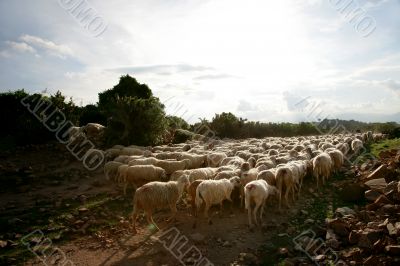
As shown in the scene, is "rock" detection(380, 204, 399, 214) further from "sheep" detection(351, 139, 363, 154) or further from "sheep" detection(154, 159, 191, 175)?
"sheep" detection(351, 139, 363, 154)

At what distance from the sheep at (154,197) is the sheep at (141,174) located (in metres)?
3.20

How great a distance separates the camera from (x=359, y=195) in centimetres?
1293

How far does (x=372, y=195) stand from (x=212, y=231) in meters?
5.95

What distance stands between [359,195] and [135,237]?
842cm

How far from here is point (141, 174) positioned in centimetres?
1402

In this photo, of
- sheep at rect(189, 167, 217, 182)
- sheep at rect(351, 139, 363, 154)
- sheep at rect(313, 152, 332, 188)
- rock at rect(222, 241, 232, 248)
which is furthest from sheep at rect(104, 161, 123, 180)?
sheep at rect(351, 139, 363, 154)

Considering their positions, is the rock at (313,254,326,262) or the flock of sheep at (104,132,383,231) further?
the flock of sheep at (104,132,383,231)

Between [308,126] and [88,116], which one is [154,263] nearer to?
[88,116]

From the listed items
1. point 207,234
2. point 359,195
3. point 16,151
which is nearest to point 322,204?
point 359,195

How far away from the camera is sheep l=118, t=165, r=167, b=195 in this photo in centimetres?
1402

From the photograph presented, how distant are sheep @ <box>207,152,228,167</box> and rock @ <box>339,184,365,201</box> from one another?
5852mm

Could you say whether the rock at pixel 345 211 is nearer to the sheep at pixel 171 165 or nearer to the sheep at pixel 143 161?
the sheep at pixel 171 165

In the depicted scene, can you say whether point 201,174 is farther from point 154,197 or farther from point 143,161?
point 143,161

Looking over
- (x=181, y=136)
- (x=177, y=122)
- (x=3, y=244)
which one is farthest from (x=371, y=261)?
(x=177, y=122)
